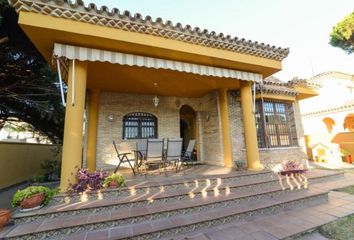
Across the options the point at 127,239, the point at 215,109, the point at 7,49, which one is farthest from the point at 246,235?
the point at 7,49

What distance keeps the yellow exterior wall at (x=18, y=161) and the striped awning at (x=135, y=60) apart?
7.75 m

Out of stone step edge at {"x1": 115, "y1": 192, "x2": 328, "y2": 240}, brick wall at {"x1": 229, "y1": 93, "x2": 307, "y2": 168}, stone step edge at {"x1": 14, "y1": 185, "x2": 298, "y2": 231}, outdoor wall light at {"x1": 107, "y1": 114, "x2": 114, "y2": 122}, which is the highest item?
outdoor wall light at {"x1": 107, "y1": 114, "x2": 114, "y2": 122}

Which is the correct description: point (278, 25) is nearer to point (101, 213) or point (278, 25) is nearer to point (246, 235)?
point (246, 235)

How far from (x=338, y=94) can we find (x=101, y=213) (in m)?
28.2

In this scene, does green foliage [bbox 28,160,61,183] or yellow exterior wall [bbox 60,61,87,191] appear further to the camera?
green foliage [bbox 28,160,61,183]

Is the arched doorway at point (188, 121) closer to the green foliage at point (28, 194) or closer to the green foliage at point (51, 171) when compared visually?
the green foliage at point (51, 171)

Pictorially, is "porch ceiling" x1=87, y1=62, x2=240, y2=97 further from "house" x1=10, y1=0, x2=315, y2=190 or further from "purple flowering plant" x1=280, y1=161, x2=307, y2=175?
"purple flowering plant" x1=280, y1=161, x2=307, y2=175

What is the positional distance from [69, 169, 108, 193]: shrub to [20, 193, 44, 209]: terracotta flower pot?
621mm

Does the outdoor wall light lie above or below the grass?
above

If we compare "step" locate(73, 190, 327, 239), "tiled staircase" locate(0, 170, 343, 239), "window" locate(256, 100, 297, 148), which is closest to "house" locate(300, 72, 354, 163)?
"window" locate(256, 100, 297, 148)

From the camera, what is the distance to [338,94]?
22109 millimetres

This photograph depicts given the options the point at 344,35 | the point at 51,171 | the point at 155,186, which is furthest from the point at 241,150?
the point at 344,35

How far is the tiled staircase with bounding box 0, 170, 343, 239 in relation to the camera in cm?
361

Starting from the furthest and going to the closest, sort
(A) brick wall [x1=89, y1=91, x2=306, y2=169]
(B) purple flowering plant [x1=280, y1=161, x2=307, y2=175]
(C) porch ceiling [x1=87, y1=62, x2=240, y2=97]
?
(A) brick wall [x1=89, y1=91, x2=306, y2=169] → (B) purple flowering plant [x1=280, y1=161, x2=307, y2=175] → (C) porch ceiling [x1=87, y1=62, x2=240, y2=97]
